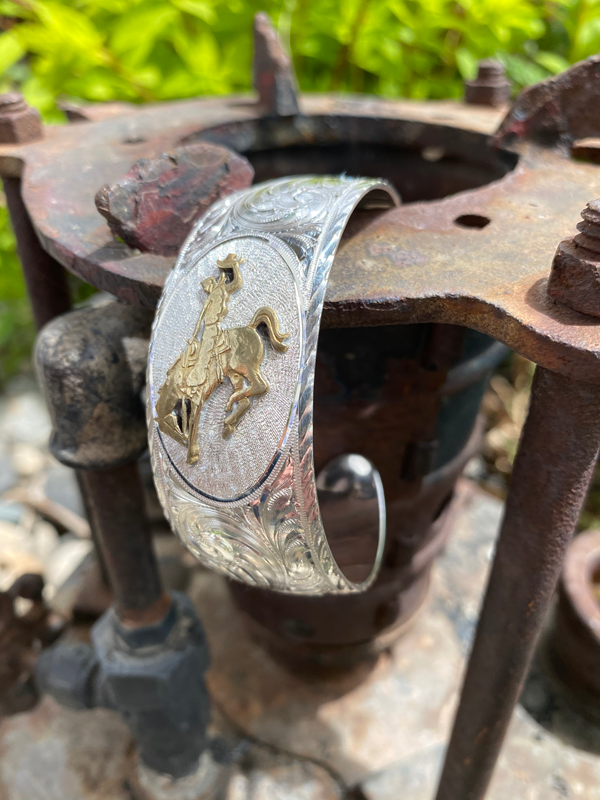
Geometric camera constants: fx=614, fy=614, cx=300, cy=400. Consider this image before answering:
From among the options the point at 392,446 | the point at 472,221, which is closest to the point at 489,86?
the point at 472,221

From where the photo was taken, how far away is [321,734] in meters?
1.34

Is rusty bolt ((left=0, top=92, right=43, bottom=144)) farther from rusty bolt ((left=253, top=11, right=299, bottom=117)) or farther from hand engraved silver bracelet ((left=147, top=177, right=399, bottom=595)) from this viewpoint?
hand engraved silver bracelet ((left=147, top=177, right=399, bottom=595))

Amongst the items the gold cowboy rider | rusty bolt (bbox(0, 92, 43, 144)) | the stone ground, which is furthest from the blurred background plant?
the gold cowboy rider

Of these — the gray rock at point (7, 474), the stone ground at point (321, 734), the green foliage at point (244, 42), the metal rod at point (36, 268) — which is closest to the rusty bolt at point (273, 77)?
the metal rod at point (36, 268)

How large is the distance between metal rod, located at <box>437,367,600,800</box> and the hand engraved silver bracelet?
220 mm

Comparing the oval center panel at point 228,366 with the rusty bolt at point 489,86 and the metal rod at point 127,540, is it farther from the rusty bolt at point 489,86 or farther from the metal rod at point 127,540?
the rusty bolt at point 489,86

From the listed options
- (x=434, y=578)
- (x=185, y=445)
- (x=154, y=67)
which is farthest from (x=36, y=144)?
(x=434, y=578)

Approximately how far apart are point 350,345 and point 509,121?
49 centimetres

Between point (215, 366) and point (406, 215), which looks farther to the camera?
point (406, 215)

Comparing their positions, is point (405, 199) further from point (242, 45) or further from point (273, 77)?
point (242, 45)

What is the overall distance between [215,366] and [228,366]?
2cm

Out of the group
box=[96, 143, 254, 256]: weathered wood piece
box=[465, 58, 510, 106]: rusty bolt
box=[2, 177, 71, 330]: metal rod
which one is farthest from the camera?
box=[465, 58, 510, 106]: rusty bolt

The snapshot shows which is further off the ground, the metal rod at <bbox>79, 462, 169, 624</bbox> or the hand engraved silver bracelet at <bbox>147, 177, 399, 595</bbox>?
the hand engraved silver bracelet at <bbox>147, 177, 399, 595</bbox>

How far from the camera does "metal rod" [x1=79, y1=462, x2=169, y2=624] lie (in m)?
0.95
